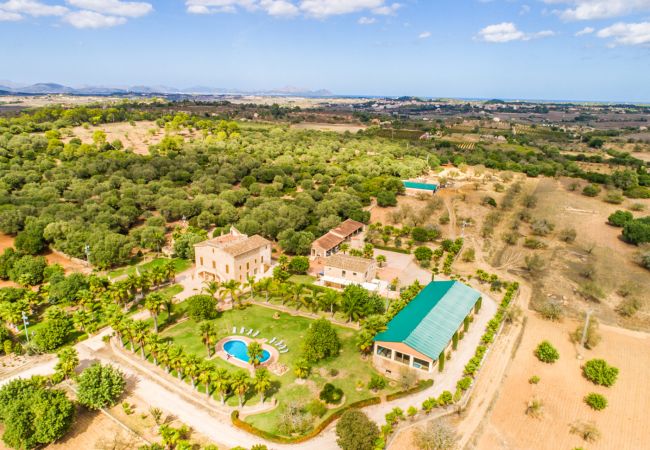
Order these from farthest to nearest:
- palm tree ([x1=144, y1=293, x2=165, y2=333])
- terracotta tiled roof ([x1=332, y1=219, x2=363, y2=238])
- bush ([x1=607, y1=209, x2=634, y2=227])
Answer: bush ([x1=607, y1=209, x2=634, y2=227]) < terracotta tiled roof ([x1=332, y1=219, x2=363, y2=238]) < palm tree ([x1=144, y1=293, x2=165, y2=333])

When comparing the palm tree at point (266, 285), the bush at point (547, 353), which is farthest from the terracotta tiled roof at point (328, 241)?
the bush at point (547, 353)

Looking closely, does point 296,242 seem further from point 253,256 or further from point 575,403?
point 575,403

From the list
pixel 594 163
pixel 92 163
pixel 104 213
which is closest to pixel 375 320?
pixel 104 213

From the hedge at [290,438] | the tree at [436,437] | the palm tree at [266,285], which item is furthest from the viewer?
the palm tree at [266,285]

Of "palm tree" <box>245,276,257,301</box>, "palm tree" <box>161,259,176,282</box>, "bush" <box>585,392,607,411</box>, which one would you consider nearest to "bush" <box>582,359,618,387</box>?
"bush" <box>585,392,607,411</box>

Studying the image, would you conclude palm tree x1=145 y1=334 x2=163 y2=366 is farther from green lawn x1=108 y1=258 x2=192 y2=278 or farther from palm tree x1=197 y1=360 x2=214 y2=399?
green lawn x1=108 y1=258 x2=192 y2=278

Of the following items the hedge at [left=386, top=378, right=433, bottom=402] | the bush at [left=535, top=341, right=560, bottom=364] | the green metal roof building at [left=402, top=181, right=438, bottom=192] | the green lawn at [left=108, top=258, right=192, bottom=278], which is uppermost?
the green metal roof building at [left=402, top=181, right=438, bottom=192]

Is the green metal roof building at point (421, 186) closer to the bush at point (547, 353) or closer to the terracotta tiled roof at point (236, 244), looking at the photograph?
the terracotta tiled roof at point (236, 244)
